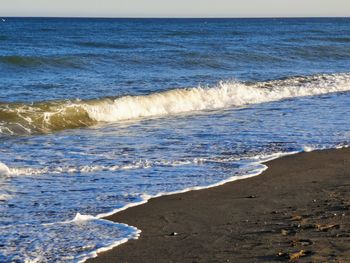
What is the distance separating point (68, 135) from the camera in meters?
12.2

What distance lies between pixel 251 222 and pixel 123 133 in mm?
5989

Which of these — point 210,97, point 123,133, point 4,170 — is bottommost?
point 210,97

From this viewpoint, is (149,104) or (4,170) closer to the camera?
(4,170)

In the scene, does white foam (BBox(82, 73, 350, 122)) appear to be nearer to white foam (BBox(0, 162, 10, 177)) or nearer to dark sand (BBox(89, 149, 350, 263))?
white foam (BBox(0, 162, 10, 177))

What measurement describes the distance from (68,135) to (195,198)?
5087 mm

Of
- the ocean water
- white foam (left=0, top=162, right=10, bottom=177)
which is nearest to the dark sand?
the ocean water

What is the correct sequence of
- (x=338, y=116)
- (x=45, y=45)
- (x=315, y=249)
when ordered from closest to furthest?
(x=315, y=249)
(x=338, y=116)
(x=45, y=45)

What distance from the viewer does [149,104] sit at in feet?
52.7

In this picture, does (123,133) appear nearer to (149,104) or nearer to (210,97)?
(149,104)

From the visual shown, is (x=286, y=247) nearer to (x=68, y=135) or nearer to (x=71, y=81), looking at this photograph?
(x=68, y=135)

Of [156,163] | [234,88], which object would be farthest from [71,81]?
[156,163]

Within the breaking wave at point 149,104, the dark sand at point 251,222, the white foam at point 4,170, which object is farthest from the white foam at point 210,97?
the dark sand at point 251,222

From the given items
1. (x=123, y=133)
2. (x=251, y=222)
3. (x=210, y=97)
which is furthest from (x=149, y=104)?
(x=251, y=222)

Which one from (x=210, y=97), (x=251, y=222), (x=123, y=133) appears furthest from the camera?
(x=210, y=97)
